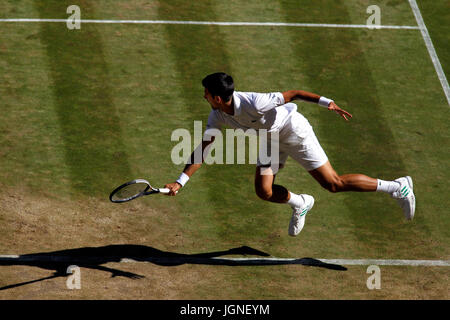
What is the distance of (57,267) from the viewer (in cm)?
1152

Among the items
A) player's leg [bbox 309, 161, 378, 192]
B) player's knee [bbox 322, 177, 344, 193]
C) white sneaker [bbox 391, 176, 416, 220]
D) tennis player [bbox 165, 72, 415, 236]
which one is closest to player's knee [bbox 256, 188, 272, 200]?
tennis player [bbox 165, 72, 415, 236]

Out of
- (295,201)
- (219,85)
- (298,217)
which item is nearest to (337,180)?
(295,201)

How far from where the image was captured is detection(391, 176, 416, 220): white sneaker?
12.2 meters

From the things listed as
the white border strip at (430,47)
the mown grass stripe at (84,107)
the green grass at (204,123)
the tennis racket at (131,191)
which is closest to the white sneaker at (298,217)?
the green grass at (204,123)

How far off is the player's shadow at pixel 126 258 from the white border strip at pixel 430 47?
5363mm

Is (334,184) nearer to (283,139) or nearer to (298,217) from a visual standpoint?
(298,217)

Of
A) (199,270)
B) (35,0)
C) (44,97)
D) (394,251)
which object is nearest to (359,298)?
(394,251)

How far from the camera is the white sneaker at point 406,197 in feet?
40.1

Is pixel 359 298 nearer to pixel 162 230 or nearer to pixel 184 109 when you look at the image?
pixel 162 230

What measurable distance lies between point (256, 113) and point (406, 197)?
2595 millimetres

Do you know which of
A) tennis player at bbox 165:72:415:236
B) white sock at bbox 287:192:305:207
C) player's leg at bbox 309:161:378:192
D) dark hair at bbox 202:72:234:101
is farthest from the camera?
white sock at bbox 287:192:305:207

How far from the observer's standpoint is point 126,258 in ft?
38.7

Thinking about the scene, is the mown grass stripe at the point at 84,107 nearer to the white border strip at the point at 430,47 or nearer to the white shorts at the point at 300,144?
the white shorts at the point at 300,144

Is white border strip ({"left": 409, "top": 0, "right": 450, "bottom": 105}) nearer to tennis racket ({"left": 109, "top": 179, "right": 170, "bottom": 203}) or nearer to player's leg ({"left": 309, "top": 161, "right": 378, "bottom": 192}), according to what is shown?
player's leg ({"left": 309, "top": 161, "right": 378, "bottom": 192})
